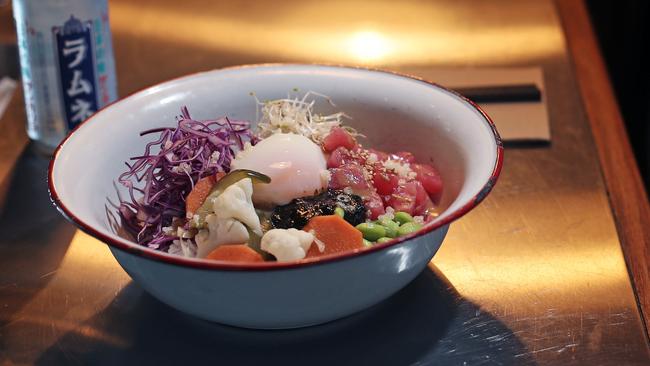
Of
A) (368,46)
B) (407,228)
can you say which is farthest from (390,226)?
(368,46)

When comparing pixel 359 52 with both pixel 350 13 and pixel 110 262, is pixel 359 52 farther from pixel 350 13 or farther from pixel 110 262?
pixel 110 262

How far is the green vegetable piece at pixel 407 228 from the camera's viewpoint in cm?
129

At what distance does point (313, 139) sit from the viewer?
1496 millimetres

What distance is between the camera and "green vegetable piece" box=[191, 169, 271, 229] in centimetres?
126

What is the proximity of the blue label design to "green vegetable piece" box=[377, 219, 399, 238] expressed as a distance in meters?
0.81

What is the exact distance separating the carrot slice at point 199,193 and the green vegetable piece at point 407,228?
0.33 metres

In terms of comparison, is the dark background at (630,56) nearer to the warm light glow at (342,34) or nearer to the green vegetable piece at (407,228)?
the warm light glow at (342,34)

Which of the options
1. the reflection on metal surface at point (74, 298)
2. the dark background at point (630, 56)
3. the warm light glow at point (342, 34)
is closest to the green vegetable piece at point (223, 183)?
the reflection on metal surface at point (74, 298)

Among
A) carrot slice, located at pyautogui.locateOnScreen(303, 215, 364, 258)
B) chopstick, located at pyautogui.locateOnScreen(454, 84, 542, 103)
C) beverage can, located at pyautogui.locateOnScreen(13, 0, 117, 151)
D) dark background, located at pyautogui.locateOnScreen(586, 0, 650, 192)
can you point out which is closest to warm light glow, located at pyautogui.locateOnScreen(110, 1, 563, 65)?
chopstick, located at pyautogui.locateOnScreen(454, 84, 542, 103)

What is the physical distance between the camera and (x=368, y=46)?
2461 millimetres

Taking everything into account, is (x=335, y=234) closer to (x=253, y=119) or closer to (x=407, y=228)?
(x=407, y=228)

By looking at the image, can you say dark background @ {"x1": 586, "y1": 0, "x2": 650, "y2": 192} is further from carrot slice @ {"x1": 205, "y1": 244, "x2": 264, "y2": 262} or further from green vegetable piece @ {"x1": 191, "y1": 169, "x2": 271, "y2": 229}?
carrot slice @ {"x1": 205, "y1": 244, "x2": 264, "y2": 262}

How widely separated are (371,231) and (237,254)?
0.24 metres

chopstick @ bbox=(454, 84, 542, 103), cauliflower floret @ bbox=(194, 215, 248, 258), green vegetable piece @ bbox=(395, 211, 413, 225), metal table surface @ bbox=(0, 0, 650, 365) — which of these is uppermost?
chopstick @ bbox=(454, 84, 542, 103)
